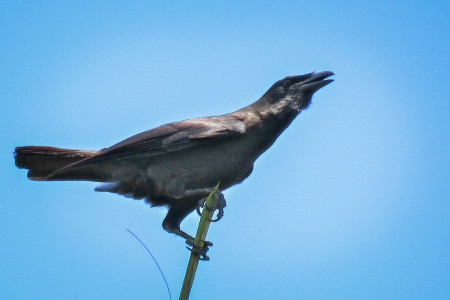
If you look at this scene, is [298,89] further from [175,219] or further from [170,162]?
[175,219]

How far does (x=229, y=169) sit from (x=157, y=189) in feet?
2.82

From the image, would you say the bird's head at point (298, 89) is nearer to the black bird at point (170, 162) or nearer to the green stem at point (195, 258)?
the black bird at point (170, 162)

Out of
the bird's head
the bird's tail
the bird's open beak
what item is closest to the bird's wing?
the bird's tail

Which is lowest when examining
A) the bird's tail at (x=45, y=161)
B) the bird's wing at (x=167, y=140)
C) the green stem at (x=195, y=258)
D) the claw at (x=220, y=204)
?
the green stem at (x=195, y=258)

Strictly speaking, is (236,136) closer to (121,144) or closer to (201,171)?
(201,171)

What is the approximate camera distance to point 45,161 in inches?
289

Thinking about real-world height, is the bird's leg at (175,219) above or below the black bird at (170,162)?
below

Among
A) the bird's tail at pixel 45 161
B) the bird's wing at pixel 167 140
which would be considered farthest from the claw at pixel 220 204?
the bird's tail at pixel 45 161

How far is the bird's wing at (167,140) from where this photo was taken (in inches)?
279

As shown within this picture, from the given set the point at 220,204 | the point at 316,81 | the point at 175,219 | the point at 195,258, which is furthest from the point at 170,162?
the point at 195,258

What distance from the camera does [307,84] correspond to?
797cm

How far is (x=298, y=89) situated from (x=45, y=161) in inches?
129

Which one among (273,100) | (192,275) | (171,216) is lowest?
(192,275)

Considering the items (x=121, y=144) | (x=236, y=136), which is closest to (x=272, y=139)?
(x=236, y=136)
